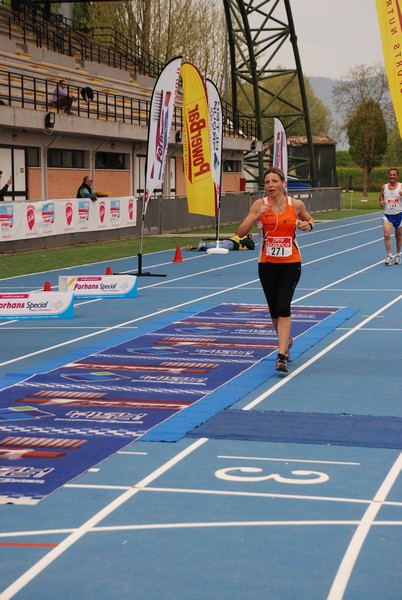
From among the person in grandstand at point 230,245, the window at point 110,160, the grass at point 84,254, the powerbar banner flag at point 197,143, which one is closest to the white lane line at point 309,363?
the grass at point 84,254

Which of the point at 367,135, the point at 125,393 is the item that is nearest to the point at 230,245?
the point at 125,393

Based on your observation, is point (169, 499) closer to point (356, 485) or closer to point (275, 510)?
point (275, 510)

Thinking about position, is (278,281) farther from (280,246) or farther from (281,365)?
(281,365)

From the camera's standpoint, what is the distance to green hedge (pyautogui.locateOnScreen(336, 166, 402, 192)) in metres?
107

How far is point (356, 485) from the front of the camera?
7.21 metres

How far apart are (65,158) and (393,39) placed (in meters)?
A: 30.7

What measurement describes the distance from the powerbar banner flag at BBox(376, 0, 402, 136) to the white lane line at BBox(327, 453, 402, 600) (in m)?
5.22

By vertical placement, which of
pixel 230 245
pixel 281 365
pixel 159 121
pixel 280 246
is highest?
pixel 159 121

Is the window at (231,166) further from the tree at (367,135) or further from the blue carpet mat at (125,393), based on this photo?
the blue carpet mat at (125,393)

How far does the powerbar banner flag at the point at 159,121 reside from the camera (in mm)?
23078

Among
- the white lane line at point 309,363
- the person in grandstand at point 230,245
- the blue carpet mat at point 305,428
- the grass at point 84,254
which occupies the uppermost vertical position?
the person in grandstand at point 230,245

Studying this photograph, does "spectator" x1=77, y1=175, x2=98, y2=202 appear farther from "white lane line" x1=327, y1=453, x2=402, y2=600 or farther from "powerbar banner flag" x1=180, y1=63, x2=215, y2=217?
"white lane line" x1=327, y1=453, x2=402, y2=600

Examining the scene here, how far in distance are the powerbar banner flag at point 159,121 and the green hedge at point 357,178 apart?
8284 centimetres

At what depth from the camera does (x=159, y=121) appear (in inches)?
916
